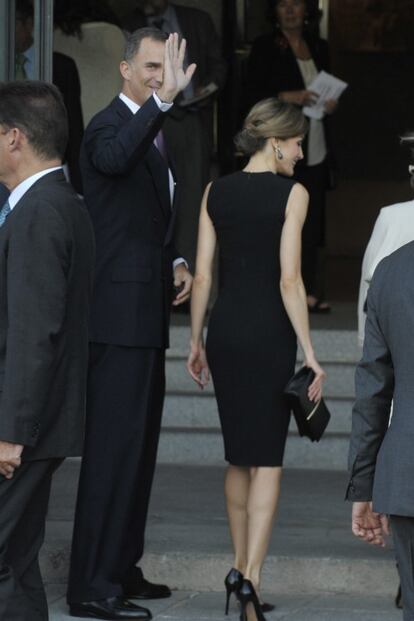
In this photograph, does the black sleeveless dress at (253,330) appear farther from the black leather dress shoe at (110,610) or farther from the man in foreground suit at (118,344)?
the black leather dress shoe at (110,610)

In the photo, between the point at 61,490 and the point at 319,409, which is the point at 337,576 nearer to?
the point at 319,409

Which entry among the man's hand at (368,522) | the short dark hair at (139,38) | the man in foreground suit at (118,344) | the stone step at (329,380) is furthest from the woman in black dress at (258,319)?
the stone step at (329,380)

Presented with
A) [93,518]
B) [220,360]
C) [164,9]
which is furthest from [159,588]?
[164,9]

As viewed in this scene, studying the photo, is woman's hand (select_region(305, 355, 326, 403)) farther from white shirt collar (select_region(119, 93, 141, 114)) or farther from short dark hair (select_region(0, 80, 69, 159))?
short dark hair (select_region(0, 80, 69, 159))

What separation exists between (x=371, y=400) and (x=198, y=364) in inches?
89.9

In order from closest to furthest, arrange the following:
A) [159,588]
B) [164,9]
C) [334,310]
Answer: [159,588], [164,9], [334,310]

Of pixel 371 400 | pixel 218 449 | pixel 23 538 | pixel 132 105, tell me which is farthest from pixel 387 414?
pixel 218 449

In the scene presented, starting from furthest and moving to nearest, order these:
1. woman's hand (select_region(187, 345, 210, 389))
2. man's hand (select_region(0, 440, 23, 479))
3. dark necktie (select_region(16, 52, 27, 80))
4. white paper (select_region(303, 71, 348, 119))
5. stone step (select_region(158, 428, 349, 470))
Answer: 1. white paper (select_region(303, 71, 348, 119))
2. stone step (select_region(158, 428, 349, 470))
3. dark necktie (select_region(16, 52, 27, 80))
4. woman's hand (select_region(187, 345, 210, 389))
5. man's hand (select_region(0, 440, 23, 479))

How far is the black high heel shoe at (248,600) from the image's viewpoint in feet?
19.7

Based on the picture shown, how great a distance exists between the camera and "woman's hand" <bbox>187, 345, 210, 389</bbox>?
6312 millimetres

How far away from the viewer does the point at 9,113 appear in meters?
4.83

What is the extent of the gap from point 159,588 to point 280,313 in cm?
126

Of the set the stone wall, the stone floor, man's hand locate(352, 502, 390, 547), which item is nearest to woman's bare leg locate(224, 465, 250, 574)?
the stone floor

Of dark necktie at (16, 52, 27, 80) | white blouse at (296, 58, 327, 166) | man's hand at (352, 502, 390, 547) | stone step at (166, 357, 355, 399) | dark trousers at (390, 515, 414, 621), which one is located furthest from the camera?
white blouse at (296, 58, 327, 166)
